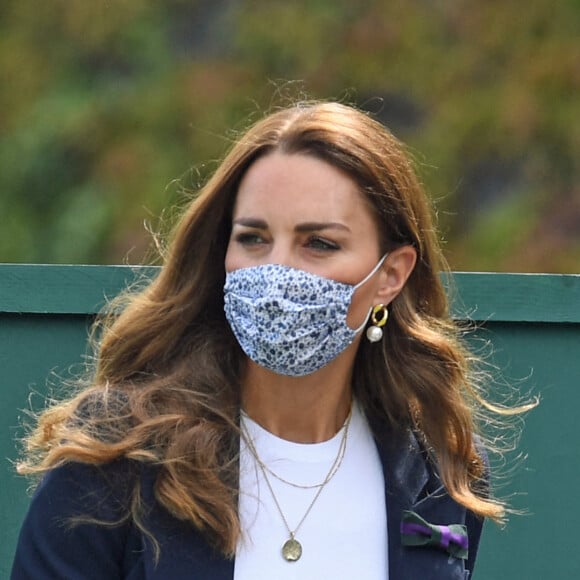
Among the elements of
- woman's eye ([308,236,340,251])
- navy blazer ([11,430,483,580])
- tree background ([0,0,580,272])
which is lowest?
navy blazer ([11,430,483,580])

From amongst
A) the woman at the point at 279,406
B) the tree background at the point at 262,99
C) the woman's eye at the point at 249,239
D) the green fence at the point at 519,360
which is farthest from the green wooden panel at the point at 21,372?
the tree background at the point at 262,99

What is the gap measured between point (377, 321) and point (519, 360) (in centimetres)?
59

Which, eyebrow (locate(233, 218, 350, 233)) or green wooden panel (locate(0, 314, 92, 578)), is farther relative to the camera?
green wooden panel (locate(0, 314, 92, 578))

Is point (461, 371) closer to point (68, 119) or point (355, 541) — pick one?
point (355, 541)

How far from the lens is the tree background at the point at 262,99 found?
7.59 meters

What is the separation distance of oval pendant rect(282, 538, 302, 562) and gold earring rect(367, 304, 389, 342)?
1.56 ft

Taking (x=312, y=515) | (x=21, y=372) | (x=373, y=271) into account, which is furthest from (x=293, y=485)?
(x=21, y=372)

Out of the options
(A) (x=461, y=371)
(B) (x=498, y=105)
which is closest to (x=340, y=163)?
(A) (x=461, y=371)

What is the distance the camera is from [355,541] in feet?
8.93

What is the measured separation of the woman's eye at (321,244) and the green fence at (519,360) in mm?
731

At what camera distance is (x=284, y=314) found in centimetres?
264

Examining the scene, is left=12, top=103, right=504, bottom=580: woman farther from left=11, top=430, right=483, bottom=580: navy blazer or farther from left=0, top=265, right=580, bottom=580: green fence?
left=0, top=265, right=580, bottom=580: green fence

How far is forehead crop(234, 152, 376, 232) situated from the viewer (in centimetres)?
266

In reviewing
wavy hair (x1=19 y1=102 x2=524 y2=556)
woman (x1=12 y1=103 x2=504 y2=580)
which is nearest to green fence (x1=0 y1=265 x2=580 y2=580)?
wavy hair (x1=19 y1=102 x2=524 y2=556)
